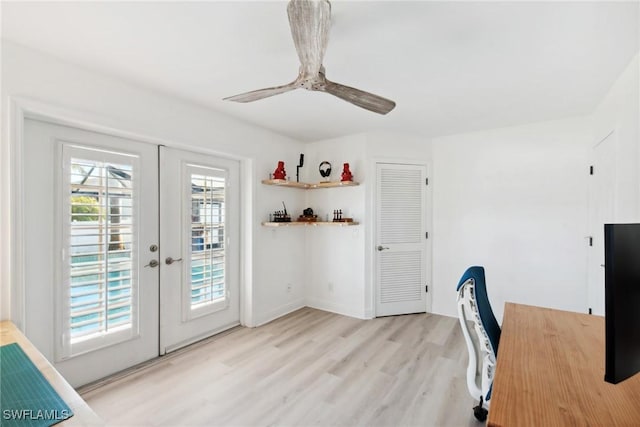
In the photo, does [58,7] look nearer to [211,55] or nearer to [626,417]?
[211,55]

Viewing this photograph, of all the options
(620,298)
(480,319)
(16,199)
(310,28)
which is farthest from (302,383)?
(310,28)

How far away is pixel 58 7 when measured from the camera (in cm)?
150

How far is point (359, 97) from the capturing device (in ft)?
5.53

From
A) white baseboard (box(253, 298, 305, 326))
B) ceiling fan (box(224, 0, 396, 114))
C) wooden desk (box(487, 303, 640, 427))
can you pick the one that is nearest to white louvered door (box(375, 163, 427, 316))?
white baseboard (box(253, 298, 305, 326))

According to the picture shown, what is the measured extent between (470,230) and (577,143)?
1424 mm

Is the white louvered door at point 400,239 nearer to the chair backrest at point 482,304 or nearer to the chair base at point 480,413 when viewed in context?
the chair base at point 480,413

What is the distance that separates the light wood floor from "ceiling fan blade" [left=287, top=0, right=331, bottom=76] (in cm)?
220

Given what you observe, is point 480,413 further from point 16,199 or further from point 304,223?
point 16,199

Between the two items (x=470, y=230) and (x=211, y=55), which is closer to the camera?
(x=211, y=55)

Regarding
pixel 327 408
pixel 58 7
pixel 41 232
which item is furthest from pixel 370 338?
pixel 58 7

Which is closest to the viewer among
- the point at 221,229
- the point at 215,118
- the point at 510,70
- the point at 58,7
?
the point at 58,7

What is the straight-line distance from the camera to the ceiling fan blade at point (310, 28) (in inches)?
52.7

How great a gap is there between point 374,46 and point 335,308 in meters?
3.26

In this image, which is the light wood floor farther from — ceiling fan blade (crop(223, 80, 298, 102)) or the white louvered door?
ceiling fan blade (crop(223, 80, 298, 102))
